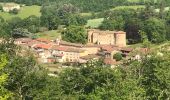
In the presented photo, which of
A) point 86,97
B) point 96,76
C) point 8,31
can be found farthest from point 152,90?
point 8,31

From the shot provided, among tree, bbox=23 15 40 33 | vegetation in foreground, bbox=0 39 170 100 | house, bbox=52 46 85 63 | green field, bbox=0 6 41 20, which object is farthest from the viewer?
green field, bbox=0 6 41 20

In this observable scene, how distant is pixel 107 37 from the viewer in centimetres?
7244

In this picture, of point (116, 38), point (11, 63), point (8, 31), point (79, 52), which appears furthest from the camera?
point (8, 31)

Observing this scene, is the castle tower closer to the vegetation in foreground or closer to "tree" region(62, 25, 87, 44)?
"tree" region(62, 25, 87, 44)

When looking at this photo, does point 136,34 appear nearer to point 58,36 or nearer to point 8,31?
point 58,36

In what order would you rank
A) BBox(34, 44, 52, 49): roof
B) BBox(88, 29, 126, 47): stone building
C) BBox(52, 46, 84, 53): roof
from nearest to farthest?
BBox(52, 46, 84, 53): roof < BBox(34, 44, 52, 49): roof < BBox(88, 29, 126, 47): stone building

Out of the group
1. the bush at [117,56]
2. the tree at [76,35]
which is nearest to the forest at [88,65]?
the tree at [76,35]

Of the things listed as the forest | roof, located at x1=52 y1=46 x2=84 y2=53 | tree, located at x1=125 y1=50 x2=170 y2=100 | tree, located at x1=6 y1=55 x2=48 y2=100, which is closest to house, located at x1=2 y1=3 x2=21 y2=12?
the forest

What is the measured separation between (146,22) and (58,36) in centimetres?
1492

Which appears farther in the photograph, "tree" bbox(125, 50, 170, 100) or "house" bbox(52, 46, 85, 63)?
"house" bbox(52, 46, 85, 63)

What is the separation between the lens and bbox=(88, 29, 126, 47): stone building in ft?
236

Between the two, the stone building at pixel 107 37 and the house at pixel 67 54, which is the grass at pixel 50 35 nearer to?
the stone building at pixel 107 37

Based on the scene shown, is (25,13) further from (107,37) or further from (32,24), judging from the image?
(107,37)

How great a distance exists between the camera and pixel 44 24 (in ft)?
278
